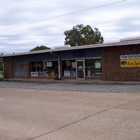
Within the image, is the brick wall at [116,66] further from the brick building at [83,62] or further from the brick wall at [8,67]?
the brick wall at [8,67]

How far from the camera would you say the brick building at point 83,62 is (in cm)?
2230

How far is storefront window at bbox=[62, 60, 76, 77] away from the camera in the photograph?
2726 cm

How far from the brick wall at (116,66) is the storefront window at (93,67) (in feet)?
3.15

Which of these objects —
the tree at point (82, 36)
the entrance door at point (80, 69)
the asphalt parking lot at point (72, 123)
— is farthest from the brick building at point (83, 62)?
the tree at point (82, 36)

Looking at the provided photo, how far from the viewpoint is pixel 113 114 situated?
899cm

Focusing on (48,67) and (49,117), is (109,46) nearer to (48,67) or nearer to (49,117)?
(48,67)

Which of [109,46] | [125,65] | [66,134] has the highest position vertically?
[109,46]

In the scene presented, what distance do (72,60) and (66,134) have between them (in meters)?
20.7

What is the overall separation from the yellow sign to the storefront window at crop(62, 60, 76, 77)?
5.90 metres

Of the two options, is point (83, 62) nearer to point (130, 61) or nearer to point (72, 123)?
point (130, 61)

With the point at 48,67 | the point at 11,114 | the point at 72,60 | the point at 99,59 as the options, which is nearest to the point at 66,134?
the point at 11,114

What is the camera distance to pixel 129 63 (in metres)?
22.3

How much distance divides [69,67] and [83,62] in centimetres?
218

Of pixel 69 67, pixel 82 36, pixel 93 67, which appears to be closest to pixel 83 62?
pixel 93 67
